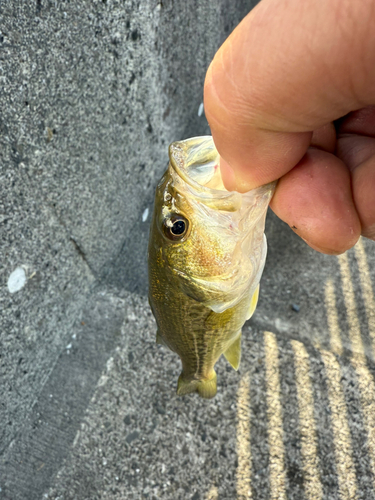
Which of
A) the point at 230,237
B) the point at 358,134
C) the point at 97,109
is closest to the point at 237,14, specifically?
the point at 97,109

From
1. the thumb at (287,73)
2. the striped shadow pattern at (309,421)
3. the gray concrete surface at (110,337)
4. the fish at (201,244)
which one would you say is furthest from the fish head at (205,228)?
the striped shadow pattern at (309,421)

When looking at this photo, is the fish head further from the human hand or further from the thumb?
the thumb

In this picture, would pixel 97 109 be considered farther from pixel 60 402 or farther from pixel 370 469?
pixel 370 469

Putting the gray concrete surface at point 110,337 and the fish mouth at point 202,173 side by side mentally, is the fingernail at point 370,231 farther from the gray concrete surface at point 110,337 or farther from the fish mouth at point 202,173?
the gray concrete surface at point 110,337

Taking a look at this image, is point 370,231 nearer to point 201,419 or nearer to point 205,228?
point 205,228

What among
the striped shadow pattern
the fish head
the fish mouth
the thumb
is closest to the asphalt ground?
the striped shadow pattern

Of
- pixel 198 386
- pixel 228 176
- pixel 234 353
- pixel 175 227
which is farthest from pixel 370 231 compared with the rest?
pixel 198 386
